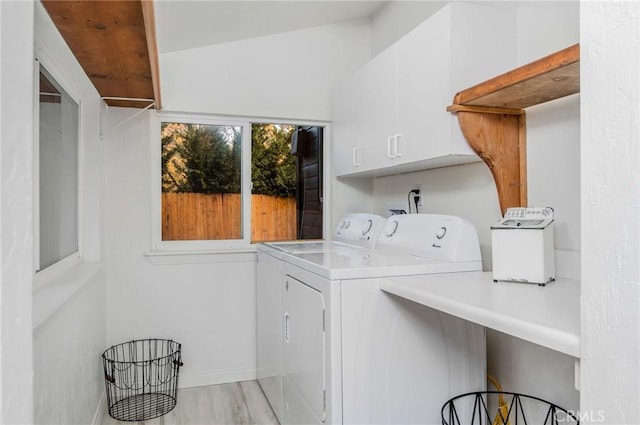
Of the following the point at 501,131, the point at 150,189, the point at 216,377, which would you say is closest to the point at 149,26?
the point at 501,131

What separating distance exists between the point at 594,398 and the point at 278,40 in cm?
286

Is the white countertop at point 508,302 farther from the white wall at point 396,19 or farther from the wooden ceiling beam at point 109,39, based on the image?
the white wall at point 396,19

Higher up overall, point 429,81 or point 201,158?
point 429,81

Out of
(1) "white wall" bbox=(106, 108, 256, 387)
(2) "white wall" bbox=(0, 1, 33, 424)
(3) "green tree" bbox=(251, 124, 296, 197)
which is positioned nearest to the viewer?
(2) "white wall" bbox=(0, 1, 33, 424)

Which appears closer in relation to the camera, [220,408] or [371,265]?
[371,265]

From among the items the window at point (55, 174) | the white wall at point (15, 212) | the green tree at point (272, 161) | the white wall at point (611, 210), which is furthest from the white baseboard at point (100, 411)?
the white wall at point (611, 210)

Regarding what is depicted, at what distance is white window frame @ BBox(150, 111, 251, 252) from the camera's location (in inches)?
115

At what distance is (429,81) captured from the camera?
202cm

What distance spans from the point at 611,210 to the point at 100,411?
8.86 feet

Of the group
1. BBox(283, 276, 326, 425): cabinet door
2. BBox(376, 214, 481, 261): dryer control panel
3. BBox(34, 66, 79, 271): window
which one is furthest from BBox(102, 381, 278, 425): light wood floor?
BBox(376, 214, 481, 261): dryer control panel

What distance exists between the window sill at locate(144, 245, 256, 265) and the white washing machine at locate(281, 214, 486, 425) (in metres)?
1.13

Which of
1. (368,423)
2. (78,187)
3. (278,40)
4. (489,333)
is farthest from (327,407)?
(278,40)

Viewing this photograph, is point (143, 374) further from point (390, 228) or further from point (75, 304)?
point (390, 228)

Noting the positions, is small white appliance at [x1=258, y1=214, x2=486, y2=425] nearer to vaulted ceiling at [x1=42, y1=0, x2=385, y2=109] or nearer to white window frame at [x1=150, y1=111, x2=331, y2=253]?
vaulted ceiling at [x1=42, y1=0, x2=385, y2=109]
